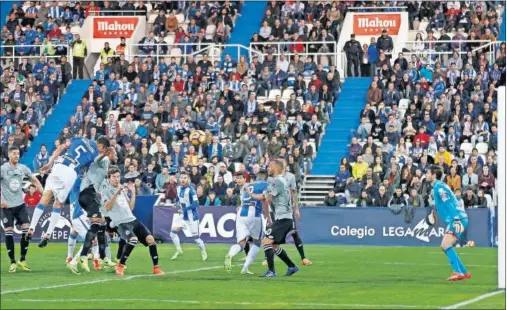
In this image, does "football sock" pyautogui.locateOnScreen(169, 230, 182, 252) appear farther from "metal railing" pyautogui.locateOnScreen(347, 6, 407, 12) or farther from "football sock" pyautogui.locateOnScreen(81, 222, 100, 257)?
"metal railing" pyautogui.locateOnScreen(347, 6, 407, 12)

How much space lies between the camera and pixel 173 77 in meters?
44.8

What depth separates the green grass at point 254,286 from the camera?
17016 millimetres

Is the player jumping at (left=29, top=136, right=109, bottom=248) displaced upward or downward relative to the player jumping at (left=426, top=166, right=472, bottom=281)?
upward

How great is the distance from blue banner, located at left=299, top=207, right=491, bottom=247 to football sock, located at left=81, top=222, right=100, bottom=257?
14400 mm

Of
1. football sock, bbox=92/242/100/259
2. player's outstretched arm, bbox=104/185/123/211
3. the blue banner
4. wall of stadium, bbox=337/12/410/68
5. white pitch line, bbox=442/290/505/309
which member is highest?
wall of stadium, bbox=337/12/410/68

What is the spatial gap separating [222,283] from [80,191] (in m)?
3.57

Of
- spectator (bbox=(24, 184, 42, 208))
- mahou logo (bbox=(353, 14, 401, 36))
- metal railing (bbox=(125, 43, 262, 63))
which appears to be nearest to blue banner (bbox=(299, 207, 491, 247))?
spectator (bbox=(24, 184, 42, 208))

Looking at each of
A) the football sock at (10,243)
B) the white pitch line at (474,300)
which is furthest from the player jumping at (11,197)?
the white pitch line at (474,300)

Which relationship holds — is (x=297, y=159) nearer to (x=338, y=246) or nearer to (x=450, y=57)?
(x=338, y=246)

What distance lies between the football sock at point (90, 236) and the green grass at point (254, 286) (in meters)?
0.45

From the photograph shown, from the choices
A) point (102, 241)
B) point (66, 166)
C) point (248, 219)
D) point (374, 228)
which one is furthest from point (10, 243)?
point (374, 228)

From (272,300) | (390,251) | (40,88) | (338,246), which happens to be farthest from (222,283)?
(40,88)

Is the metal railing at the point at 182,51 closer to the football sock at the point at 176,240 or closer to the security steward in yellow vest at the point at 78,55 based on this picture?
the security steward in yellow vest at the point at 78,55

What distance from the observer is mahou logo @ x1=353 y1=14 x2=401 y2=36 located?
1809 inches
